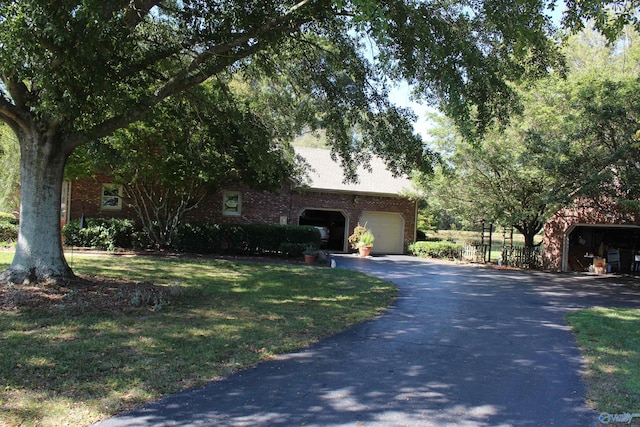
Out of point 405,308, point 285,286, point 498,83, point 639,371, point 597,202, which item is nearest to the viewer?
point 639,371

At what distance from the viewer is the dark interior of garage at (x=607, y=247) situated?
20.9 m

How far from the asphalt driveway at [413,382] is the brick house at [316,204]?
1215 centimetres

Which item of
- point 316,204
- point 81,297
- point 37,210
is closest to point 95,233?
point 37,210

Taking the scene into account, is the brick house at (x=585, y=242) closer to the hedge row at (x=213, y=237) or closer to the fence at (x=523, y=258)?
the fence at (x=523, y=258)

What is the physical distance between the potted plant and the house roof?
7.34ft

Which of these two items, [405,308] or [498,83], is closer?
[498,83]

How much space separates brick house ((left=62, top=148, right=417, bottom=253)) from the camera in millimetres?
20516

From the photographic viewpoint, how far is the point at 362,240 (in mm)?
22328

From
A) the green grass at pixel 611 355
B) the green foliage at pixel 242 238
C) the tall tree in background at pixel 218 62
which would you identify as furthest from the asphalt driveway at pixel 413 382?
the green foliage at pixel 242 238

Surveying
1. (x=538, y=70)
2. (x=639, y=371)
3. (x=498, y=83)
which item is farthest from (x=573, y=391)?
(x=538, y=70)

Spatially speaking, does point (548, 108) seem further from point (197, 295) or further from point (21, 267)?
point (21, 267)

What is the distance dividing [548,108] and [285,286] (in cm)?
1079

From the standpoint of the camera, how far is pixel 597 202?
17.0 m

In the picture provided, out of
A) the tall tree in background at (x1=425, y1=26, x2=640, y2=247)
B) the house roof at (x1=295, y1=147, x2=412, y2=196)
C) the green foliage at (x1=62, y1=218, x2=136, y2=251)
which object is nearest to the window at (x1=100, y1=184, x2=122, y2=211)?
the green foliage at (x1=62, y1=218, x2=136, y2=251)
